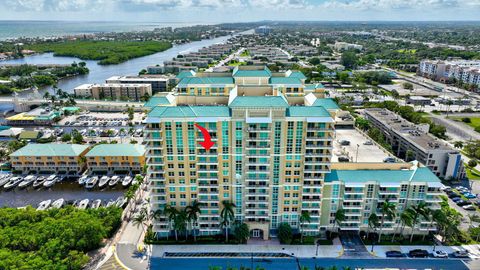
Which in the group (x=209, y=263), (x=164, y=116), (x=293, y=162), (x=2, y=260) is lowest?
(x=209, y=263)

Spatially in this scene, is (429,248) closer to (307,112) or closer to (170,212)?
(307,112)

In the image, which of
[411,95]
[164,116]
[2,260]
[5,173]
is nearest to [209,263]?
[164,116]

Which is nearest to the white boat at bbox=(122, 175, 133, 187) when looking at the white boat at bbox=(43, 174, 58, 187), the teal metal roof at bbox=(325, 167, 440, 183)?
the white boat at bbox=(43, 174, 58, 187)

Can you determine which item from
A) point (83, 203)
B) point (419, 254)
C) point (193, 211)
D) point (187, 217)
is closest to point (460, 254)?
point (419, 254)

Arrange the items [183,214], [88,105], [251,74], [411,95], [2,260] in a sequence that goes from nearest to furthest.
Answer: [2,260]
[183,214]
[251,74]
[88,105]
[411,95]

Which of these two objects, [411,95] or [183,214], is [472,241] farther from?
[411,95]

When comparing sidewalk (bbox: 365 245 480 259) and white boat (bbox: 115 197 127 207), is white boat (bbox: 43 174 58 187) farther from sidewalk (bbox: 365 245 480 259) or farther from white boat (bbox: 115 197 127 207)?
sidewalk (bbox: 365 245 480 259)

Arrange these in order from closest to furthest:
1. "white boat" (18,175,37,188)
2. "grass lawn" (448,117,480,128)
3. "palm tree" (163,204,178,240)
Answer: "palm tree" (163,204,178,240) → "white boat" (18,175,37,188) → "grass lawn" (448,117,480,128)
